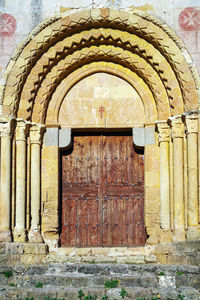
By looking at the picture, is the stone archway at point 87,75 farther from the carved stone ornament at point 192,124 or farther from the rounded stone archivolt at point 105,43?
the carved stone ornament at point 192,124

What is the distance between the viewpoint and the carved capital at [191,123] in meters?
9.06

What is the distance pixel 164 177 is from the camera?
9.48 meters

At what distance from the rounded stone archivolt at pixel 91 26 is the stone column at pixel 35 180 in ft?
1.42

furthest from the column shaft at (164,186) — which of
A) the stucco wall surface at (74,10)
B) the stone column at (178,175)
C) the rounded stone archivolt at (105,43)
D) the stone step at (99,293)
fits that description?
the stone step at (99,293)

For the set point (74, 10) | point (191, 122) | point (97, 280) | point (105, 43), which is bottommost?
point (97, 280)

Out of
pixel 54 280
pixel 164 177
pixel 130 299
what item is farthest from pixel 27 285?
pixel 164 177

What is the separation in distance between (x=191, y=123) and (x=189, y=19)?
182cm

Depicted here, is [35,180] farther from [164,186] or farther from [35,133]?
[164,186]

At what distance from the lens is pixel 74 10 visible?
963cm

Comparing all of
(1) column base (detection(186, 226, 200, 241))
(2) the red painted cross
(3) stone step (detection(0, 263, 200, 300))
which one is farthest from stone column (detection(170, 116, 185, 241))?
(2) the red painted cross

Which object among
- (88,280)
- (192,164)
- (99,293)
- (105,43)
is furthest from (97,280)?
(105,43)

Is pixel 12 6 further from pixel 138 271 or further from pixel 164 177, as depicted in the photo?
pixel 138 271

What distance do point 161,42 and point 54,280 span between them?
14.3 feet

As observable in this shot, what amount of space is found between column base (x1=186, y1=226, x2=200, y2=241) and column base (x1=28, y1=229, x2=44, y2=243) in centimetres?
253
